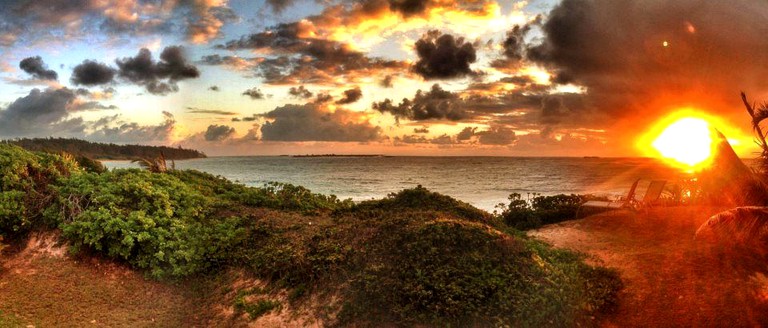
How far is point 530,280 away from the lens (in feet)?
23.4

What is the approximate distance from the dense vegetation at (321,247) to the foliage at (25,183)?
24 millimetres

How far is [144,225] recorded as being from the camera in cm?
877

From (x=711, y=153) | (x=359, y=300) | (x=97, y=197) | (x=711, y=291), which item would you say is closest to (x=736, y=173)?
(x=711, y=153)

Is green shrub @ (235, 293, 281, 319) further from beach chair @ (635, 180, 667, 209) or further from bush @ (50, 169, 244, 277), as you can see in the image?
beach chair @ (635, 180, 667, 209)

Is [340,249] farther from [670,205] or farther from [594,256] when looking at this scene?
[670,205]

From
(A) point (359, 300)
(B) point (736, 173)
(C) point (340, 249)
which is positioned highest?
(B) point (736, 173)

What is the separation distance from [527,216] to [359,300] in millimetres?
8412

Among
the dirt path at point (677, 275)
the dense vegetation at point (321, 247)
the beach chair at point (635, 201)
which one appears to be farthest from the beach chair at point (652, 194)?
the dense vegetation at point (321, 247)

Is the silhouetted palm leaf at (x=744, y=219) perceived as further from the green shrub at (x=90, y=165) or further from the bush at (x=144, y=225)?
the green shrub at (x=90, y=165)

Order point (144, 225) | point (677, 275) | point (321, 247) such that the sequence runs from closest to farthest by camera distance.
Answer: point (677, 275) → point (321, 247) → point (144, 225)

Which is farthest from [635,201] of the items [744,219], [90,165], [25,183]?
[90,165]

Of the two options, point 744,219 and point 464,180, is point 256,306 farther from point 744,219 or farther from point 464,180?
point 464,180

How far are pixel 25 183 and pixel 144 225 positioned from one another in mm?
Answer: 3104

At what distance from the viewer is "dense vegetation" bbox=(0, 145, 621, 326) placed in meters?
6.74
